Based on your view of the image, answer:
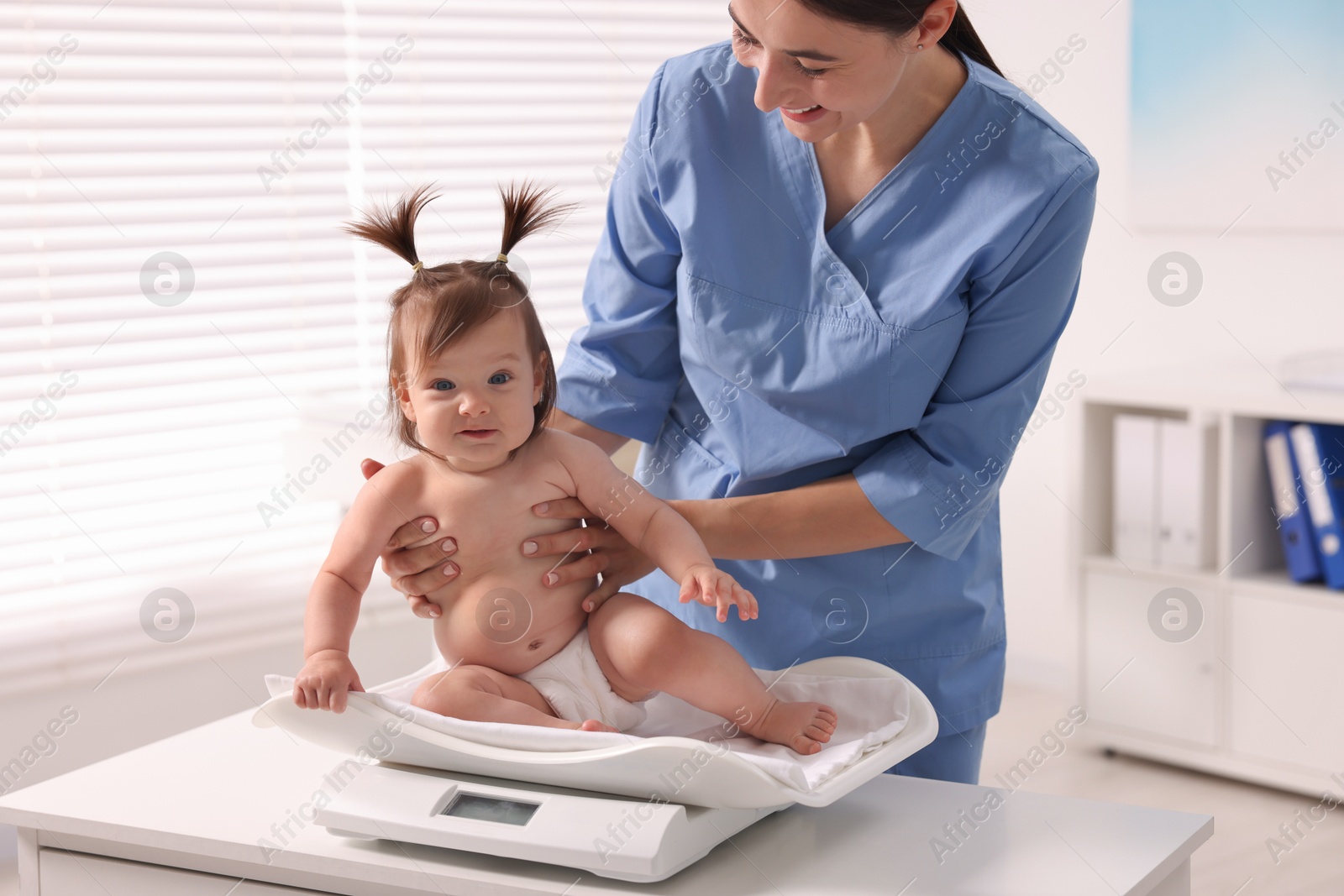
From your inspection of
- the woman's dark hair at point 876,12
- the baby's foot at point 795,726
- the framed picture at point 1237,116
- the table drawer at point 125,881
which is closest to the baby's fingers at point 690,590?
the baby's foot at point 795,726

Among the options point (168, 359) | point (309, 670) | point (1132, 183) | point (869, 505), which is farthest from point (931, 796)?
point (1132, 183)

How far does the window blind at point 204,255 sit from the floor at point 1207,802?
2.06ft

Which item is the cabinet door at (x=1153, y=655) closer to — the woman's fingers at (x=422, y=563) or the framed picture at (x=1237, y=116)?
the framed picture at (x=1237, y=116)

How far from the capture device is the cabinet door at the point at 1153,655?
2.66 m

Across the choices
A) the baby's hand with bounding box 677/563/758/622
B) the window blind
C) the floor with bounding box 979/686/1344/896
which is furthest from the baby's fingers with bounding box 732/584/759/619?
the floor with bounding box 979/686/1344/896

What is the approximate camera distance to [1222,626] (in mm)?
2631

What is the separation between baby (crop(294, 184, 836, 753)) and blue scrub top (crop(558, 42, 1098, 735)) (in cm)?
15

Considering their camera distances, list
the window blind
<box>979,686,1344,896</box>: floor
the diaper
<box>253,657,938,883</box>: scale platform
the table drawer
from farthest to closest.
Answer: the window blind → <box>979,686,1344,896</box>: floor → the diaper → the table drawer → <box>253,657,938,883</box>: scale platform

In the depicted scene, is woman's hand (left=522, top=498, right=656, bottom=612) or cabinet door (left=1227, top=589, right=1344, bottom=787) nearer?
woman's hand (left=522, top=498, right=656, bottom=612)

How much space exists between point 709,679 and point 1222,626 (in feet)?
6.46

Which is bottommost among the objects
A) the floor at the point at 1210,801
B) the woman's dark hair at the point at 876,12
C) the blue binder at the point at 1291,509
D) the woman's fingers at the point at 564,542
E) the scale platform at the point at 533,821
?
the floor at the point at 1210,801

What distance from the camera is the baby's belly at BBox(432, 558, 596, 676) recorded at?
1080mm

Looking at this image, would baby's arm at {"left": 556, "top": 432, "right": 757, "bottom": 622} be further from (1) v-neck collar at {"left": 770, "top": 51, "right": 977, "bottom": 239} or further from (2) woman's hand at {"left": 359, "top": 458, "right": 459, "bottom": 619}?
(1) v-neck collar at {"left": 770, "top": 51, "right": 977, "bottom": 239}

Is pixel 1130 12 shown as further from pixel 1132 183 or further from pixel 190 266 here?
pixel 190 266
